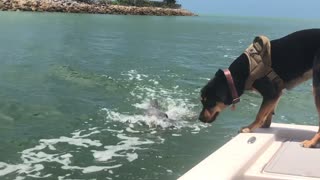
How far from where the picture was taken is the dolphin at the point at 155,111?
12329 mm

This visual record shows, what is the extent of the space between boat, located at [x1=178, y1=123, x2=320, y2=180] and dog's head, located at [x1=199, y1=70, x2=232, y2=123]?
0.69m

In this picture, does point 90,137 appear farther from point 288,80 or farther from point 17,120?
point 288,80

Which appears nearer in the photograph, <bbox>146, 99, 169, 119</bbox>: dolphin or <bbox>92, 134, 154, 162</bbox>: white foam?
<bbox>92, 134, 154, 162</bbox>: white foam

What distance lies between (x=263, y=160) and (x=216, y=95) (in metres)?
1.70

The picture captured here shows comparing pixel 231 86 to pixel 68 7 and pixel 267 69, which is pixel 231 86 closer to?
pixel 267 69

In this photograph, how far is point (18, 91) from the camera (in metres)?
15.3

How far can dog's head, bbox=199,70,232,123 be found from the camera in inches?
256

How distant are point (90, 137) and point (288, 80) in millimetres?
5083

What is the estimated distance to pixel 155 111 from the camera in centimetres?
1267

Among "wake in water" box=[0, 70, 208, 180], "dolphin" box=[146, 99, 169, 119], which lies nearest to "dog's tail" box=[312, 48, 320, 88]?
"wake in water" box=[0, 70, 208, 180]

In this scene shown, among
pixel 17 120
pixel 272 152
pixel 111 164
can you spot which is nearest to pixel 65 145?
pixel 111 164

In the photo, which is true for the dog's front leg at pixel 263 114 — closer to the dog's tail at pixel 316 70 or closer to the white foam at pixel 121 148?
the dog's tail at pixel 316 70

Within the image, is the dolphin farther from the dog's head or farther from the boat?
the boat

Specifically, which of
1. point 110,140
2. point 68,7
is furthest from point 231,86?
point 68,7
